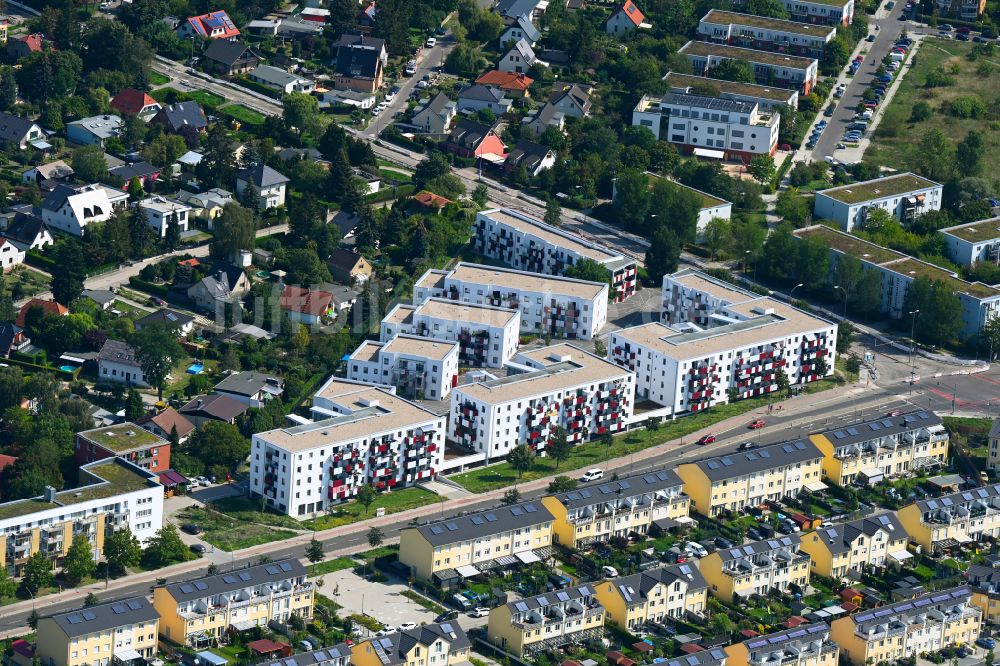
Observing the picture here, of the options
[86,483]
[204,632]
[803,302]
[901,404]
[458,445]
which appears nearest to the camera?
[204,632]

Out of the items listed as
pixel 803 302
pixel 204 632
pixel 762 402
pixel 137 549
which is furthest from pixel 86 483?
pixel 803 302

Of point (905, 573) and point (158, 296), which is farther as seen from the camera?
point (158, 296)

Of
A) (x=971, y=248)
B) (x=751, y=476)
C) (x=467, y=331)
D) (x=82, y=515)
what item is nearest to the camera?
(x=82, y=515)

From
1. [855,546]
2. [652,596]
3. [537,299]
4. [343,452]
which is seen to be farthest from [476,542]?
[537,299]

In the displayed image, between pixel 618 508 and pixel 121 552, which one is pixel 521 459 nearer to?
pixel 618 508

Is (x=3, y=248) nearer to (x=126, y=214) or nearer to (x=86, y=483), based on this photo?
(x=126, y=214)

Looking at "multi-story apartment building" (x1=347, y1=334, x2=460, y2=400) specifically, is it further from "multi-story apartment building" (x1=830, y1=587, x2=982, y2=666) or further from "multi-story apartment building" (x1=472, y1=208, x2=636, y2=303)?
"multi-story apartment building" (x1=830, y1=587, x2=982, y2=666)

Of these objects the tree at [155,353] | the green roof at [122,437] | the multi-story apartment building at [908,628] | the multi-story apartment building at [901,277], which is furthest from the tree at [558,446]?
the multi-story apartment building at [901,277]
